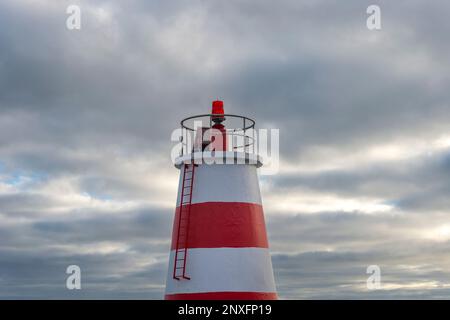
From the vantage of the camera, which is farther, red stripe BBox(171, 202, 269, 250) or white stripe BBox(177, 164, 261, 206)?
white stripe BBox(177, 164, 261, 206)

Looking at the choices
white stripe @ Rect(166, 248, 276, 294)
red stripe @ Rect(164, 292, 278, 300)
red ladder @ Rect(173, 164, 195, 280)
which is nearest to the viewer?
red stripe @ Rect(164, 292, 278, 300)

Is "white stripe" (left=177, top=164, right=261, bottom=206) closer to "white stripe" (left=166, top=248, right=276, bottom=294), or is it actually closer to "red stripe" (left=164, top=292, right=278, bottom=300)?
"white stripe" (left=166, top=248, right=276, bottom=294)

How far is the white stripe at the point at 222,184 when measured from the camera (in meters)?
22.9

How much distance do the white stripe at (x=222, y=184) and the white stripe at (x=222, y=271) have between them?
5.22 ft

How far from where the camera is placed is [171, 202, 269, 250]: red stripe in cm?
2259

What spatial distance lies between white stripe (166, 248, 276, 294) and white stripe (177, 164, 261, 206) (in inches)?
62.7

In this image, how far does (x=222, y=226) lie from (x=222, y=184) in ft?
4.30

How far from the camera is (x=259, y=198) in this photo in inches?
940

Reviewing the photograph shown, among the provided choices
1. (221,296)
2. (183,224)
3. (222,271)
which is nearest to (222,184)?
(183,224)
